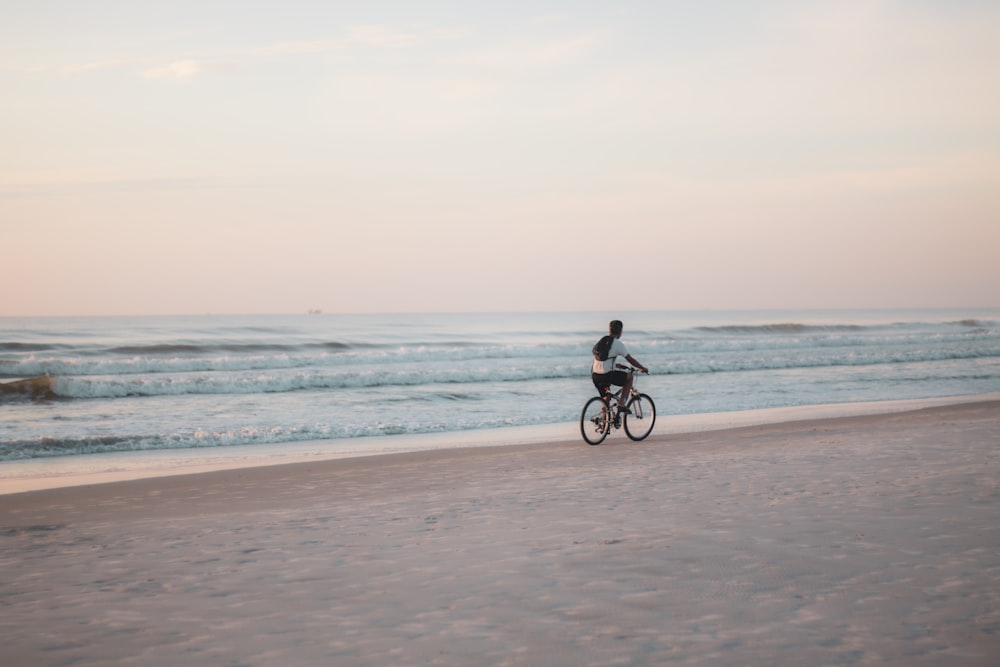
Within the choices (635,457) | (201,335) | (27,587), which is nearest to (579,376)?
(635,457)

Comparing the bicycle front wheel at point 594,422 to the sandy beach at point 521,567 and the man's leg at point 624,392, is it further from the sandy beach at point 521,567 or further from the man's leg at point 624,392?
the sandy beach at point 521,567

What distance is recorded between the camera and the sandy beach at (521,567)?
4.53 meters

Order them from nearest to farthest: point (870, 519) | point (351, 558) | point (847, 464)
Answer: point (351, 558) < point (870, 519) < point (847, 464)

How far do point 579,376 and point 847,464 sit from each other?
19.3 metres

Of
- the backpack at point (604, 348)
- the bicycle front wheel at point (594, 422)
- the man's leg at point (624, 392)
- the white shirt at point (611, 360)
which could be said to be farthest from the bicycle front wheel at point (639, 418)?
the backpack at point (604, 348)

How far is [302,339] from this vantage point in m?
54.2

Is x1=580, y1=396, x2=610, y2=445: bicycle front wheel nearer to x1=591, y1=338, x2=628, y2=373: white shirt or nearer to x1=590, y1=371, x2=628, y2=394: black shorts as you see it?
x1=590, y1=371, x2=628, y2=394: black shorts

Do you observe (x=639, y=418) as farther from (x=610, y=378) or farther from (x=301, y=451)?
(x=301, y=451)

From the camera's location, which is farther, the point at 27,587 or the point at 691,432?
the point at 691,432

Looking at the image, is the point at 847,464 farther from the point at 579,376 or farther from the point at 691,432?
the point at 579,376

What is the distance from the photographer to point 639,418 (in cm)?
1413

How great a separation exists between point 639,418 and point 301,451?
5.82 meters

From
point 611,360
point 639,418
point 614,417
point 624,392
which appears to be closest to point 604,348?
point 611,360

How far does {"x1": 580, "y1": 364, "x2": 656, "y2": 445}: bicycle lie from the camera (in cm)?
1370
